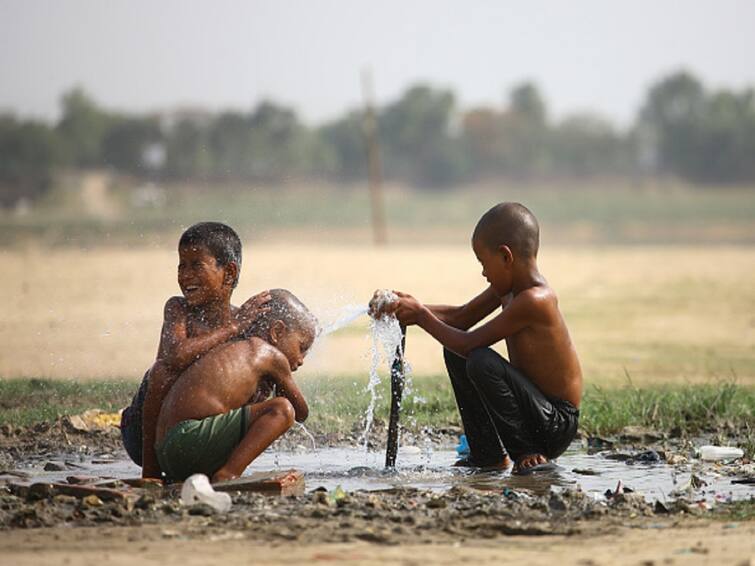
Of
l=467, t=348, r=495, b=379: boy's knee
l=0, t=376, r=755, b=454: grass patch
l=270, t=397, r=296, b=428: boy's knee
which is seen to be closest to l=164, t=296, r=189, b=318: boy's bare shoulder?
l=270, t=397, r=296, b=428: boy's knee

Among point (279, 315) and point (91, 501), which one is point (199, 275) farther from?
point (91, 501)

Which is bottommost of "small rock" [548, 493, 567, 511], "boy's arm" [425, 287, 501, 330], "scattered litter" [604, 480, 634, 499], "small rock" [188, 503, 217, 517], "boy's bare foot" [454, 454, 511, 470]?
"boy's bare foot" [454, 454, 511, 470]

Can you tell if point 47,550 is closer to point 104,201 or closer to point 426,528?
point 426,528

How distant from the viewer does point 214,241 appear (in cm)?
601

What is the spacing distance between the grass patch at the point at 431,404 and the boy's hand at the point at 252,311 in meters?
2.19

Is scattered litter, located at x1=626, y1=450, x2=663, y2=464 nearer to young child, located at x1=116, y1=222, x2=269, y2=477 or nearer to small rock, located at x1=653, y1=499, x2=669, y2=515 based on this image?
small rock, located at x1=653, y1=499, x2=669, y2=515

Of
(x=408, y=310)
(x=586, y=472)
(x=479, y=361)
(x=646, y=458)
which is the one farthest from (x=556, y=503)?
(x=646, y=458)

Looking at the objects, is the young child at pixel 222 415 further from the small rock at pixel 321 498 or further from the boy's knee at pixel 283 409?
the small rock at pixel 321 498

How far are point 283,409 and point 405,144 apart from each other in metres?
64.9

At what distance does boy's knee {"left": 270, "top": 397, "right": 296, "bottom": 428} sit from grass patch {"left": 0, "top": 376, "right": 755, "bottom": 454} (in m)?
2.26

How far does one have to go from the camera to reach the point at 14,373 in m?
11.2

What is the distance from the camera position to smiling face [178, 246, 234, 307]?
19.5ft

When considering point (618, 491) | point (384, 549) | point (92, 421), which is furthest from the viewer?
point (92, 421)

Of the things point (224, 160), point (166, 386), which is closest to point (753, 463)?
point (166, 386)
